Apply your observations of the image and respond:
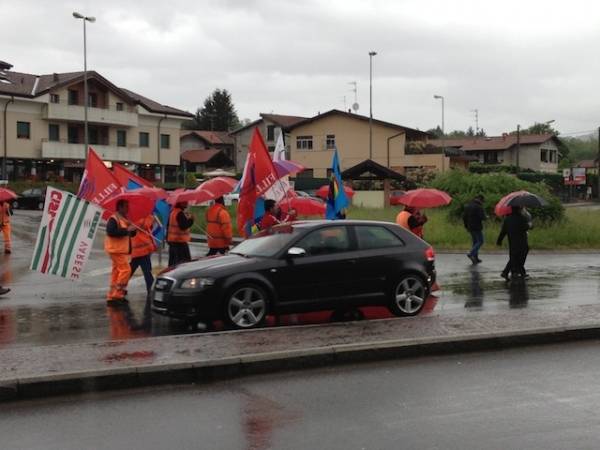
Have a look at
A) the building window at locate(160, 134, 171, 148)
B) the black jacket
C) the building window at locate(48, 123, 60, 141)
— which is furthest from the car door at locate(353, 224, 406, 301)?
the building window at locate(160, 134, 171, 148)

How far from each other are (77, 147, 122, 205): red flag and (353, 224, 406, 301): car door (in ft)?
15.4

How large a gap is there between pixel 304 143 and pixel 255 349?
60771 mm

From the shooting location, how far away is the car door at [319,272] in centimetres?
978

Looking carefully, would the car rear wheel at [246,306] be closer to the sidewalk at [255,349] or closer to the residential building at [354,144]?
the sidewalk at [255,349]

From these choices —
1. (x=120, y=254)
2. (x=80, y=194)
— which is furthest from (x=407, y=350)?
(x=80, y=194)

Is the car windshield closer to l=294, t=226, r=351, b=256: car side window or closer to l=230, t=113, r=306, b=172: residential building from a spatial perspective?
l=294, t=226, r=351, b=256: car side window

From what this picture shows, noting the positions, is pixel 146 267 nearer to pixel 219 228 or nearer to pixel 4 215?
pixel 219 228

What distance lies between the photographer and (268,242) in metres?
10.2

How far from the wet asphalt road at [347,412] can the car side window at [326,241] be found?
2615 millimetres

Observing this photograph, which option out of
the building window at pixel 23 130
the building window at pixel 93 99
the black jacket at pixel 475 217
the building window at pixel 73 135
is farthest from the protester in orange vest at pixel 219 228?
the building window at pixel 93 99

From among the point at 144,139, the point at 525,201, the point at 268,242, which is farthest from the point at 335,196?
the point at 144,139

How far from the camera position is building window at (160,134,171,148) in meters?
65.6

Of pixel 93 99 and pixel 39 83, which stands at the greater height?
pixel 39 83

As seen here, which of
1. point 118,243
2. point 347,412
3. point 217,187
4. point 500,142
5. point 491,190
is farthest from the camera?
point 500,142
